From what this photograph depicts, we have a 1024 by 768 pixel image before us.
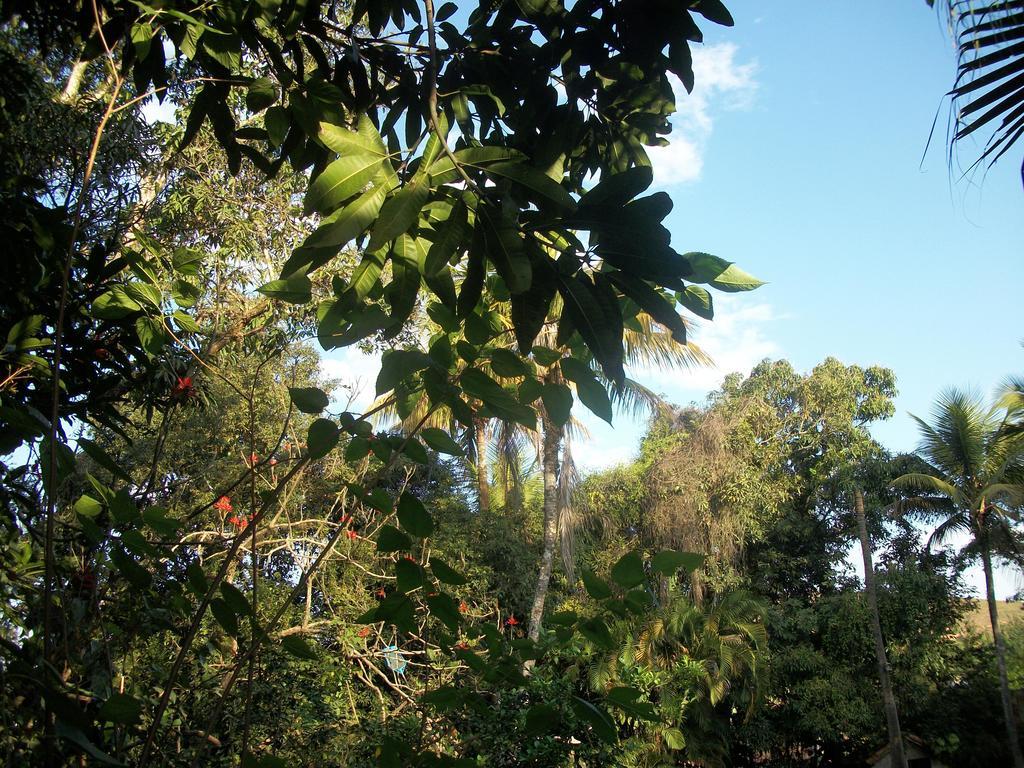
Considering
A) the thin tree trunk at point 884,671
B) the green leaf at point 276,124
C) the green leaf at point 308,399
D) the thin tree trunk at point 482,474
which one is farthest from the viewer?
the thin tree trunk at point 884,671

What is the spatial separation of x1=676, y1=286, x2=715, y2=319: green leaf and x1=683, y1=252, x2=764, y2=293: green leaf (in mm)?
44

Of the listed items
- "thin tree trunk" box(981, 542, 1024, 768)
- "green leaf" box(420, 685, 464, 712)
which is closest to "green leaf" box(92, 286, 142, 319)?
"green leaf" box(420, 685, 464, 712)

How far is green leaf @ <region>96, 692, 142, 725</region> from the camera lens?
0.85 meters

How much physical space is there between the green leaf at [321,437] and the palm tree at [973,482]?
14892 millimetres

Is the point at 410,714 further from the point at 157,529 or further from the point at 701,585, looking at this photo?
the point at 701,585

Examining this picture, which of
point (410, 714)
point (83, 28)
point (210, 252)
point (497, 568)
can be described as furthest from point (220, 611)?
point (497, 568)

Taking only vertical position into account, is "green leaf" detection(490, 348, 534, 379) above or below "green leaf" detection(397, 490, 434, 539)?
above

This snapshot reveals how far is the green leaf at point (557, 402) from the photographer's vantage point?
1.10 metres

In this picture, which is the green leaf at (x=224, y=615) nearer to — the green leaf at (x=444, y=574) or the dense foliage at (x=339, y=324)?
the dense foliage at (x=339, y=324)

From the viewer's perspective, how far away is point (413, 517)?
95 centimetres

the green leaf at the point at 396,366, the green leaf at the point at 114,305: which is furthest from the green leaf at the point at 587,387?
the green leaf at the point at 114,305

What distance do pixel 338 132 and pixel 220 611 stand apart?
0.62m

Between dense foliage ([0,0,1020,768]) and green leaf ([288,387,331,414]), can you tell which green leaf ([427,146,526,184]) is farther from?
green leaf ([288,387,331,414])

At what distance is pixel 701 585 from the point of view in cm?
1325
